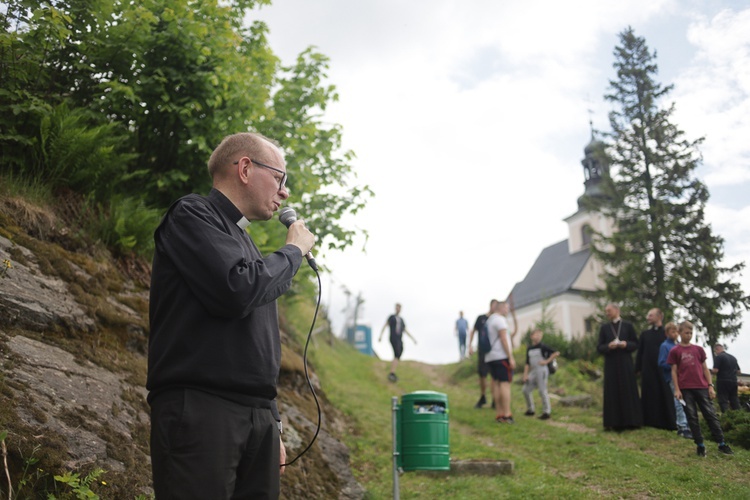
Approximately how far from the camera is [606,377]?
1161 cm

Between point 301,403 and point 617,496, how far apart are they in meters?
4.03

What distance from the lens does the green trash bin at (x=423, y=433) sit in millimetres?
7656

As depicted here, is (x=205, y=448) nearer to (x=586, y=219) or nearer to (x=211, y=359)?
(x=211, y=359)

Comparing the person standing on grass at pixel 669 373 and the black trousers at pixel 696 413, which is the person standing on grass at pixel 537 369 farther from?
the black trousers at pixel 696 413

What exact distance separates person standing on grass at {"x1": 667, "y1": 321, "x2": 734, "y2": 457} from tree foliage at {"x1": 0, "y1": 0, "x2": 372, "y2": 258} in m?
6.14

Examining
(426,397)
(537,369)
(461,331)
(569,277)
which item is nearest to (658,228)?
(461,331)

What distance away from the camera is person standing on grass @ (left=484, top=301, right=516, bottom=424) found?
12.2 m

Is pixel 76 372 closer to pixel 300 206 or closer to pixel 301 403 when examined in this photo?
pixel 301 403

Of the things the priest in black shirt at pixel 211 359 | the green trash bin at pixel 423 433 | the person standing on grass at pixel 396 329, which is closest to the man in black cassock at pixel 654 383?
the green trash bin at pixel 423 433

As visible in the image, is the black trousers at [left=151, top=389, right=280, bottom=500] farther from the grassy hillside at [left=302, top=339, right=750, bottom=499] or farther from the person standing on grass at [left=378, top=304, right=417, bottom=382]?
the person standing on grass at [left=378, top=304, right=417, bottom=382]

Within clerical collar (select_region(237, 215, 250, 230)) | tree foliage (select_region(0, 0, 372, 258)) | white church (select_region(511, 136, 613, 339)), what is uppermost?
white church (select_region(511, 136, 613, 339))

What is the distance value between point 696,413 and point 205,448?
8.55 meters

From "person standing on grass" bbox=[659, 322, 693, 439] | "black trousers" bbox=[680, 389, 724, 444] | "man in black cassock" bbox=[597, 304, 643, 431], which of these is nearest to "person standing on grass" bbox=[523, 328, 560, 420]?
"man in black cassock" bbox=[597, 304, 643, 431]

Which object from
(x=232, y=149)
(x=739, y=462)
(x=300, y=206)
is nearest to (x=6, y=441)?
(x=232, y=149)
